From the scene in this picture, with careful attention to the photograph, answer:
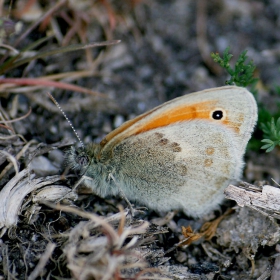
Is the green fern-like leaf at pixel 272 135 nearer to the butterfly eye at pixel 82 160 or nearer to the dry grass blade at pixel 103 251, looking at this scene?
the dry grass blade at pixel 103 251

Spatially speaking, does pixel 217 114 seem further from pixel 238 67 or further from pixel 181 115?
pixel 238 67

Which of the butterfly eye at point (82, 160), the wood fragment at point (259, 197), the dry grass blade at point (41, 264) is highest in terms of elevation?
the butterfly eye at point (82, 160)

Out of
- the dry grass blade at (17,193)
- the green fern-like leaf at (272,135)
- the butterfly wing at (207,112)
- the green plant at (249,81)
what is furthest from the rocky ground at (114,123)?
the butterfly wing at (207,112)

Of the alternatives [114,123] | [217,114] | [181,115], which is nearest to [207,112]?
[217,114]

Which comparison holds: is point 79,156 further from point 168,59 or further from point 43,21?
point 168,59

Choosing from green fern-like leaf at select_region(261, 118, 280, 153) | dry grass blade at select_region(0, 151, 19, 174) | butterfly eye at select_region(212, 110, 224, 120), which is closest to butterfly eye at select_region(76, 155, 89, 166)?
dry grass blade at select_region(0, 151, 19, 174)

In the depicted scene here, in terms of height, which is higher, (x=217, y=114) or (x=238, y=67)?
(x=238, y=67)

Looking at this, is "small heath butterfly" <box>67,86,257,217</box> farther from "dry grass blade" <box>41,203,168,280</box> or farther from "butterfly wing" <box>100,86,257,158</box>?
"dry grass blade" <box>41,203,168,280</box>
